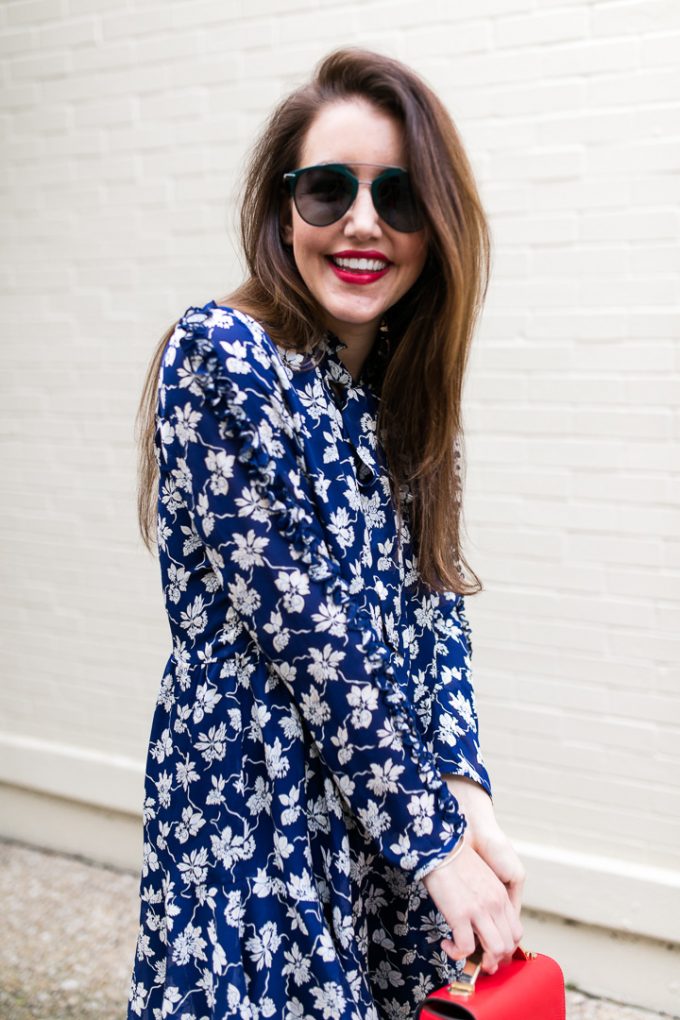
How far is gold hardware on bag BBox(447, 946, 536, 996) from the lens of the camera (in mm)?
1442

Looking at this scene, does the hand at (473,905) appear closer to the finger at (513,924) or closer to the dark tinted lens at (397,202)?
the finger at (513,924)

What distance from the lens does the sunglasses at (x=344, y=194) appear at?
5.08ft

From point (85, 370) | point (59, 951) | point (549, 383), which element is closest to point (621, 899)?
point (549, 383)

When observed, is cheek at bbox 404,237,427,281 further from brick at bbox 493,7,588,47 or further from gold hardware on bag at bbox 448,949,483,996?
brick at bbox 493,7,588,47

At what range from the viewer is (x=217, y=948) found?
4.92 feet

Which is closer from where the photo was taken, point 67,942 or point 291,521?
point 291,521

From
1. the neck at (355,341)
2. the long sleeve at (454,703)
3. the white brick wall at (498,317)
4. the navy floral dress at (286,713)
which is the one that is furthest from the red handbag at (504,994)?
the white brick wall at (498,317)

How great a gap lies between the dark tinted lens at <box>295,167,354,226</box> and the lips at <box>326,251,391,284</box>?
58 millimetres

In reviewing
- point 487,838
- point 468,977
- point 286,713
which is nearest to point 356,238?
point 286,713

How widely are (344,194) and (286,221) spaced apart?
17cm

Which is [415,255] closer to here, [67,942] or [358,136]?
[358,136]

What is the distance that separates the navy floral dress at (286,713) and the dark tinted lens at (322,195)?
0.19 m

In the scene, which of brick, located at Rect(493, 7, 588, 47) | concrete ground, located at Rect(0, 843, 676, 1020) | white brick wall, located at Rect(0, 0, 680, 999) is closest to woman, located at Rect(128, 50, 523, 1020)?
white brick wall, located at Rect(0, 0, 680, 999)

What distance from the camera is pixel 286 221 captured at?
1707mm
